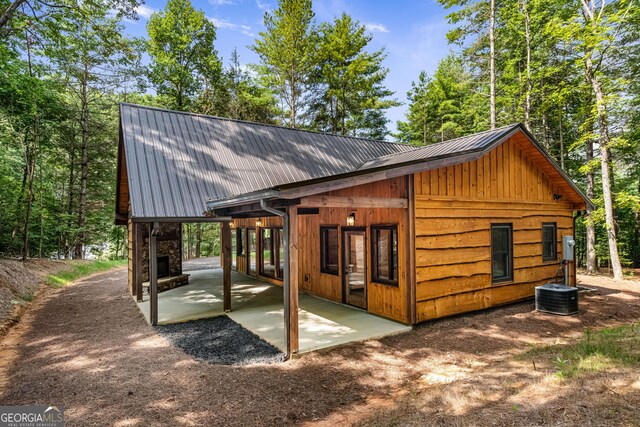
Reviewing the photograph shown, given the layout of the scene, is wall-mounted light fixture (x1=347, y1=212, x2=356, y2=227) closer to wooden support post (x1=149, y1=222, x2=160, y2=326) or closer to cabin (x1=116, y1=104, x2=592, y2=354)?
cabin (x1=116, y1=104, x2=592, y2=354)

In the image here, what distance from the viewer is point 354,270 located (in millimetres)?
7711

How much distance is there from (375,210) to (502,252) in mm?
3413

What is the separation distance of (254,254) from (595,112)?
43.5 feet

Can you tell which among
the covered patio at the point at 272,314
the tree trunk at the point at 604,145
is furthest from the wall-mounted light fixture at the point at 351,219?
the tree trunk at the point at 604,145

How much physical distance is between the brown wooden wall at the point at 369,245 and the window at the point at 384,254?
0.10 m

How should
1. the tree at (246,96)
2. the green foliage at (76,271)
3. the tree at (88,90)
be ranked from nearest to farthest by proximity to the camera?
the green foliage at (76,271) → the tree at (88,90) → the tree at (246,96)

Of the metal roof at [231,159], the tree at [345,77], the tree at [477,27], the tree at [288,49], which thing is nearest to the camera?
the metal roof at [231,159]

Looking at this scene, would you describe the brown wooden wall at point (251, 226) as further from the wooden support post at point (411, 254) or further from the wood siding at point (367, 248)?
the wooden support post at point (411, 254)

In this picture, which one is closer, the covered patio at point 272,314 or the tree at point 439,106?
the covered patio at point 272,314

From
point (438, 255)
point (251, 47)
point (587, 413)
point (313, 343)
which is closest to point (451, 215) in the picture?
point (438, 255)

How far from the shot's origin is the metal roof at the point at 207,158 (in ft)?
24.2

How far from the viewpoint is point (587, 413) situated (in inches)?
99.4

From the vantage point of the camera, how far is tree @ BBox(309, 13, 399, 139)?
1888cm

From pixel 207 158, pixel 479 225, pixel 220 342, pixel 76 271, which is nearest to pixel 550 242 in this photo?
pixel 479 225
